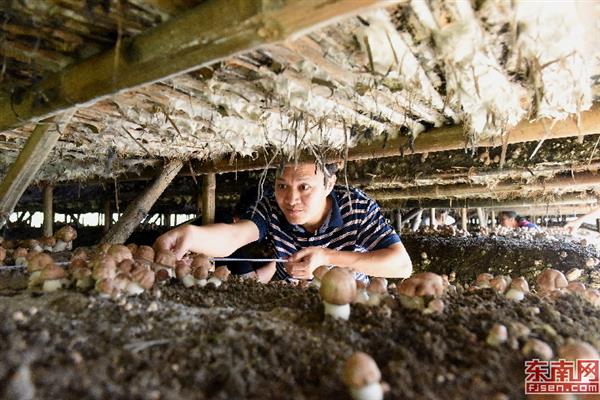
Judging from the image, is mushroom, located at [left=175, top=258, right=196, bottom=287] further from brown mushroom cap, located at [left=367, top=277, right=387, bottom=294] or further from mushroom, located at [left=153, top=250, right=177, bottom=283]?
brown mushroom cap, located at [left=367, top=277, right=387, bottom=294]

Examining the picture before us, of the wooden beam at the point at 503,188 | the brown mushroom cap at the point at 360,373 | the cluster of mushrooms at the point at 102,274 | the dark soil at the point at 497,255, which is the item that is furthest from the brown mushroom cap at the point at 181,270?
the dark soil at the point at 497,255

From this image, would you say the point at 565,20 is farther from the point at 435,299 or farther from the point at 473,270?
the point at 473,270

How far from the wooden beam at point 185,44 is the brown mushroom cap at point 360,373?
1.05 metres

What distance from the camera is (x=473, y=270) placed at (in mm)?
7707

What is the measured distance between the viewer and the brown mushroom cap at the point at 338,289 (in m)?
1.87

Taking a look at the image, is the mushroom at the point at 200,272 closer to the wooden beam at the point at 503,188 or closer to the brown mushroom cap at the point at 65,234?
the brown mushroom cap at the point at 65,234

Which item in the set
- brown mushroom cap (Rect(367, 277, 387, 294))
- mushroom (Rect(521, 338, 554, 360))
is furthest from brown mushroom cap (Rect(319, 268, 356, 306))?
mushroom (Rect(521, 338, 554, 360))

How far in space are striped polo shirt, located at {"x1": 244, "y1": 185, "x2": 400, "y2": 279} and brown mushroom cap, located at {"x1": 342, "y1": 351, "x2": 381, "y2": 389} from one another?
270 centimetres

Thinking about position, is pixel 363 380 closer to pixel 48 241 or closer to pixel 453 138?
pixel 453 138

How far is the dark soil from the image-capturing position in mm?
6524

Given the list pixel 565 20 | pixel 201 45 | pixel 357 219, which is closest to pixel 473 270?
pixel 357 219

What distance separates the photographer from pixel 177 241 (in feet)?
11.3

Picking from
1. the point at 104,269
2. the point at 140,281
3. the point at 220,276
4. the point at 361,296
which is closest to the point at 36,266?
the point at 104,269

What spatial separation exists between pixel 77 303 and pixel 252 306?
0.89 m
